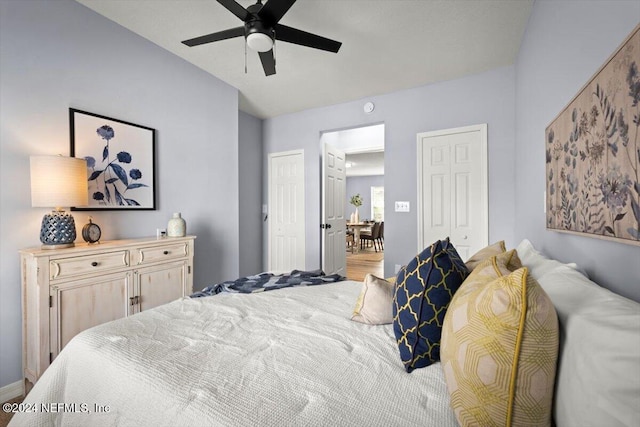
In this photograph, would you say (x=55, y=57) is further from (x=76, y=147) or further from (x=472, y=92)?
(x=472, y=92)

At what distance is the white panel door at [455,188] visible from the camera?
321 centimetres

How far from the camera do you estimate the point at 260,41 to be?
1863 millimetres

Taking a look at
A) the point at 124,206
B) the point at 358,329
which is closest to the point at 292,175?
the point at 124,206

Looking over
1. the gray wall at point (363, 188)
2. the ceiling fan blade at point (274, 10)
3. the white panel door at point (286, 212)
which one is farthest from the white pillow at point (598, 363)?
the gray wall at point (363, 188)

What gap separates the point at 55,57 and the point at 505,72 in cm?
411

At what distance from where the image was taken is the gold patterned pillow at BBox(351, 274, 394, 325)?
4.16 feet

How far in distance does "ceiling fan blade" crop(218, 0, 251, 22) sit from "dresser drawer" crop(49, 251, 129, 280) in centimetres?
186

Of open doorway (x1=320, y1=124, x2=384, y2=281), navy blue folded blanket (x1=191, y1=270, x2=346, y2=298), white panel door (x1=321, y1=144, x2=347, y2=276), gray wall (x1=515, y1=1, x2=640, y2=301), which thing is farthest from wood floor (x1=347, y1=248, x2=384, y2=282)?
gray wall (x1=515, y1=1, x2=640, y2=301)

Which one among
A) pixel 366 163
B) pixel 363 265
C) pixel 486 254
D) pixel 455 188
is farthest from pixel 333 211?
pixel 366 163

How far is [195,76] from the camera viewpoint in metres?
3.15

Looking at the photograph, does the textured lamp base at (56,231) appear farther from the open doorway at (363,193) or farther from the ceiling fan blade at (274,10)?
the open doorway at (363,193)

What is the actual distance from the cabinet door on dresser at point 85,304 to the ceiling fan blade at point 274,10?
207cm

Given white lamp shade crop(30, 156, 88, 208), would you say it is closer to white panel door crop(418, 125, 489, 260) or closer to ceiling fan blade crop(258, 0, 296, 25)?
ceiling fan blade crop(258, 0, 296, 25)

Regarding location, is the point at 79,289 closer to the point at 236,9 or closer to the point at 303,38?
the point at 236,9
